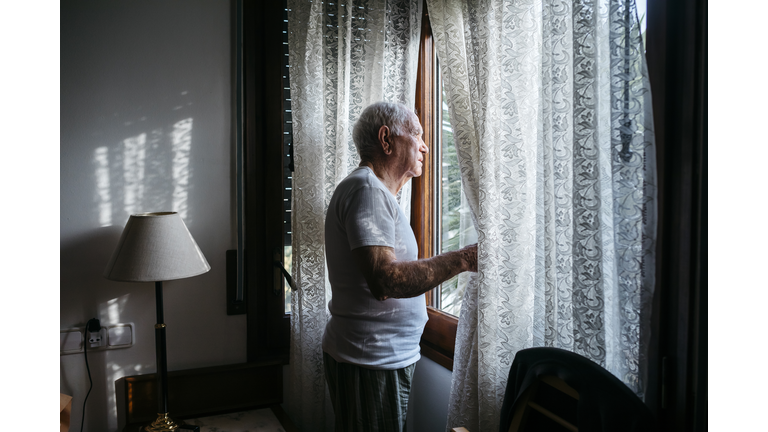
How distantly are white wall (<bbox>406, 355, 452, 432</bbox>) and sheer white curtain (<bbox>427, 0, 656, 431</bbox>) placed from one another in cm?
42

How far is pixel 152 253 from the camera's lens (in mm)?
1530

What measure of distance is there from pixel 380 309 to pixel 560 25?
91cm

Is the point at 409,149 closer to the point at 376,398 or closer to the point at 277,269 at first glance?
the point at 376,398

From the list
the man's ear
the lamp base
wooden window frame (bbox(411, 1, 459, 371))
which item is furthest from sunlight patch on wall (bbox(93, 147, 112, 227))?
wooden window frame (bbox(411, 1, 459, 371))

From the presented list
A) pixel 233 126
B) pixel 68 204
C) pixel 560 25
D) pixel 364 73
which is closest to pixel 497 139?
pixel 560 25

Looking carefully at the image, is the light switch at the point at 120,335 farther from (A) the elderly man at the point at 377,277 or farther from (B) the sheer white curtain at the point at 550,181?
(B) the sheer white curtain at the point at 550,181

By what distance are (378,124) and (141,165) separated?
40.3 inches

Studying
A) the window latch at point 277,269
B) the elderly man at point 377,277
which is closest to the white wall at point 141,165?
the window latch at point 277,269

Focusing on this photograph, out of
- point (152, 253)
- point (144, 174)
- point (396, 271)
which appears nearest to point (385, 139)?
point (396, 271)

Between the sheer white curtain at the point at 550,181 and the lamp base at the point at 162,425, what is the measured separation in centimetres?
102

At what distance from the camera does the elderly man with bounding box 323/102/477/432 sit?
1.25 meters

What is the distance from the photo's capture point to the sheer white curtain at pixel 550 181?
93 centimetres

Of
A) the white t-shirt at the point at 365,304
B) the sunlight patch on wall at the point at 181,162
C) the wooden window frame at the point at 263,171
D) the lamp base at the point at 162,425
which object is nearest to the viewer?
the white t-shirt at the point at 365,304

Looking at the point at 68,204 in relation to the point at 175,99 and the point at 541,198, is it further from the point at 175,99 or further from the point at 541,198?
the point at 541,198
